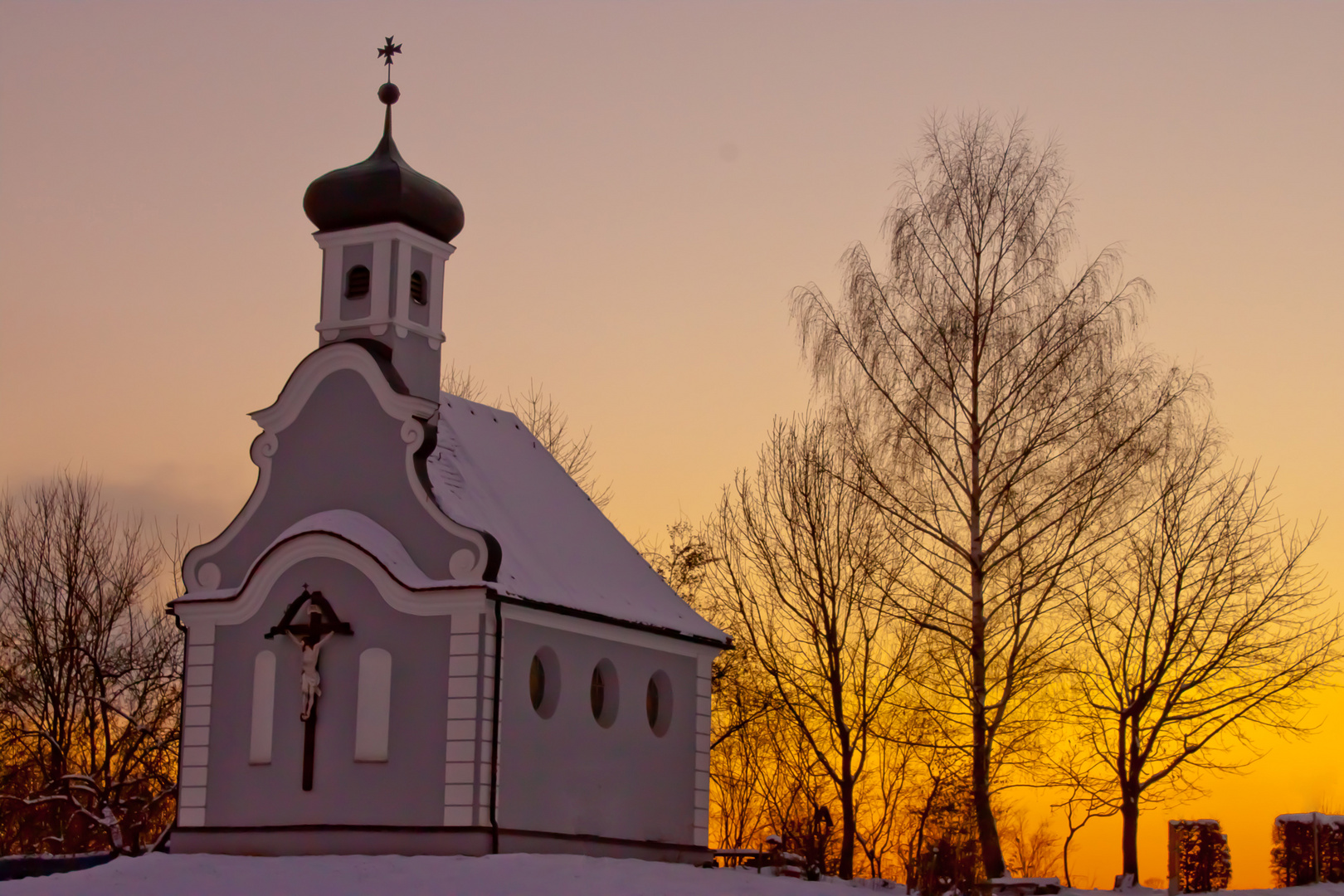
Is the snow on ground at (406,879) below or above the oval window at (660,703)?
below

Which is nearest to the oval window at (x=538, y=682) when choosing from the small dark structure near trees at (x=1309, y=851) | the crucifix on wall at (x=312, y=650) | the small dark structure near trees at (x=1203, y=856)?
the crucifix on wall at (x=312, y=650)

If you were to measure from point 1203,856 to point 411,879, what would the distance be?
1064 centimetres

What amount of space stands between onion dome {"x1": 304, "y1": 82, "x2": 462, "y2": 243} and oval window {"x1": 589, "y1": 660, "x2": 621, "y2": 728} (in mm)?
6950

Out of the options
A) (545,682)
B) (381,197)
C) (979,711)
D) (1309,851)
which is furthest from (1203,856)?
(381,197)

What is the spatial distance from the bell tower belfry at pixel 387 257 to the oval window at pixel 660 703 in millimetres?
5603

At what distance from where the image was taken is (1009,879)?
23984mm

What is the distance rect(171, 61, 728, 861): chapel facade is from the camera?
2373 cm

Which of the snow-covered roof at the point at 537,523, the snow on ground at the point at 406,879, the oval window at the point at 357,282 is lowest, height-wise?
the snow on ground at the point at 406,879

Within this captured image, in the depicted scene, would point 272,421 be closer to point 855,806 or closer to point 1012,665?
point 1012,665

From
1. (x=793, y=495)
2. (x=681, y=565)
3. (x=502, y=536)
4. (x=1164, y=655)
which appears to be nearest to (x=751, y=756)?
(x=681, y=565)

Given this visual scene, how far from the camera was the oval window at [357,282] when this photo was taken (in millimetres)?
26672

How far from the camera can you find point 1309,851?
969 inches

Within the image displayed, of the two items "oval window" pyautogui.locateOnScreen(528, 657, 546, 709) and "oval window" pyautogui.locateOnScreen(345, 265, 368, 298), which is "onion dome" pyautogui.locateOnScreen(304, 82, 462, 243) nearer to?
"oval window" pyautogui.locateOnScreen(345, 265, 368, 298)

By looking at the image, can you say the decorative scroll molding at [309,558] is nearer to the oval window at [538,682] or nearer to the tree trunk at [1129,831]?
the oval window at [538,682]
